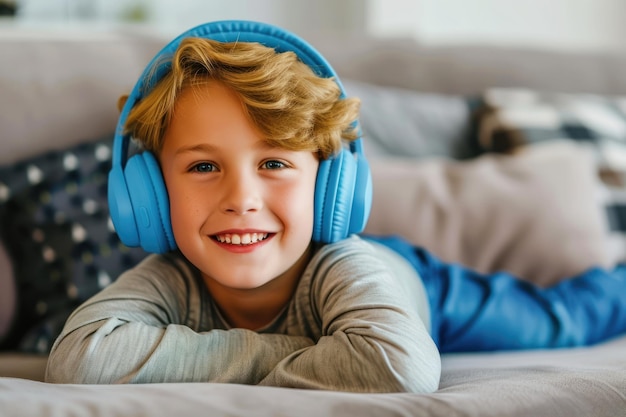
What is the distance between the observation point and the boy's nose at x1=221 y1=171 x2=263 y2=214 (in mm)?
912

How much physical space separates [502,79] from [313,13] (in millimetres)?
1127

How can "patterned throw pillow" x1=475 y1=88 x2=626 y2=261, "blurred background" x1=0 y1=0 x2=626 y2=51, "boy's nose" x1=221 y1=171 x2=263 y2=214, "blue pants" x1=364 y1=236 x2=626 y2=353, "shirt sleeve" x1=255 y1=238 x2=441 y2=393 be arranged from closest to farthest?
"shirt sleeve" x1=255 y1=238 x2=441 y2=393 < "boy's nose" x1=221 y1=171 x2=263 y2=214 < "blue pants" x1=364 y1=236 x2=626 y2=353 < "patterned throw pillow" x1=475 y1=88 x2=626 y2=261 < "blurred background" x1=0 y1=0 x2=626 y2=51

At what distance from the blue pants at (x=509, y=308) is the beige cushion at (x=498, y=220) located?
0.05 meters

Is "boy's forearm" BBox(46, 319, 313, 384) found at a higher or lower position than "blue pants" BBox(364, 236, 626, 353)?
higher

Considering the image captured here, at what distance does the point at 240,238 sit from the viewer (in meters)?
0.95

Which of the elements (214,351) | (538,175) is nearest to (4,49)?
(214,351)

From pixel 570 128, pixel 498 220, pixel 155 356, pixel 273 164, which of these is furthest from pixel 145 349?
pixel 570 128

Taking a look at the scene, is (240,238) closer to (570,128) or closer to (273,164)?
(273,164)

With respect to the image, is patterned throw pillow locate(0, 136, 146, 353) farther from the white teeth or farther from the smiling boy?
the white teeth

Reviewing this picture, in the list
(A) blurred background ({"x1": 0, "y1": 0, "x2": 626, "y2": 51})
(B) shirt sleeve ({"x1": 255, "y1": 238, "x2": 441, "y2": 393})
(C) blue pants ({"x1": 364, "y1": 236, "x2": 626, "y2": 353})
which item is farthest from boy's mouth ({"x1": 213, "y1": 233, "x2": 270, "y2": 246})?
(A) blurred background ({"x1": 0, "y1": 0, "x2": 626, "y2": 51})

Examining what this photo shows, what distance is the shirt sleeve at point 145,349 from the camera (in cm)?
87

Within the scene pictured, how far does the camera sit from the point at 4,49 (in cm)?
157

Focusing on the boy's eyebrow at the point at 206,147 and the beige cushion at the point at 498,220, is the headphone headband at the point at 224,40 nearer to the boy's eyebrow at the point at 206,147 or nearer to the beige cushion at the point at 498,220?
the boy's eyebrow at the point at 206,147

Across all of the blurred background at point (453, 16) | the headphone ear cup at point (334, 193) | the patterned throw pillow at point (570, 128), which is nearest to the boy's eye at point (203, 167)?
the headphone ear cup at point (334, 193)
